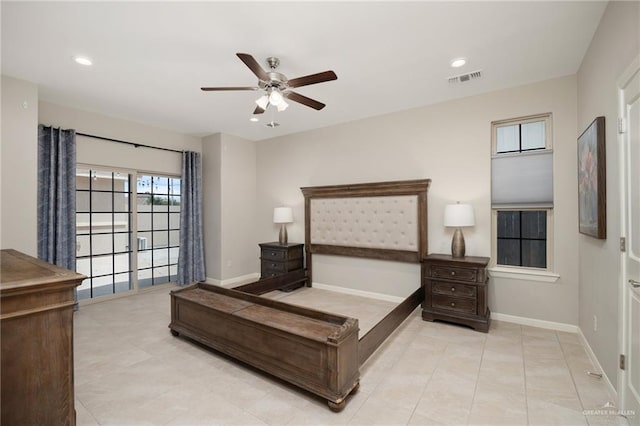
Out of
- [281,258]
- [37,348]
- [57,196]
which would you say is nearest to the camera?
[37,348]

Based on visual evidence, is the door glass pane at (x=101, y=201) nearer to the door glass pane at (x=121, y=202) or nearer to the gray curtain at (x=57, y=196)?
the door glass pane at (x=121, y=202)

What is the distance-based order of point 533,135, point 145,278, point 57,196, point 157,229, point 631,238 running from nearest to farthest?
1. point 631,238
2. point 533,135
3. point 57,196
4. point 145,278
5. point 157,229

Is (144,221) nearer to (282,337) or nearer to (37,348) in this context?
(282,337)

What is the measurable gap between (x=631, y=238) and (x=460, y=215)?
5.55ft

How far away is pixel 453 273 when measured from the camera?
11.0ft

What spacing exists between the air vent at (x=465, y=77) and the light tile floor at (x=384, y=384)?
9.36 ft

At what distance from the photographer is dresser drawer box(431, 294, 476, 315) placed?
3.25 m

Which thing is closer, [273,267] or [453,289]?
[453,289]

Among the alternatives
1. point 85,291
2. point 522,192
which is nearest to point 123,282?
point 85,291

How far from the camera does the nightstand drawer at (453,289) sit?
3254mm

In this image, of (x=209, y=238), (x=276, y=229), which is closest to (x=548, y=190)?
(x=276, y=229)

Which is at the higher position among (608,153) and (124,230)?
(608,153)

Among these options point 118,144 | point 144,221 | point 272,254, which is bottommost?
point 272,254

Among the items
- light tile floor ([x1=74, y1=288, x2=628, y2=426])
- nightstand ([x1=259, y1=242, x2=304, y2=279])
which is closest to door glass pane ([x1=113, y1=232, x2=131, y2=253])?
light tile floor ([x1=74, y1=288, x2=628, y2=426])
